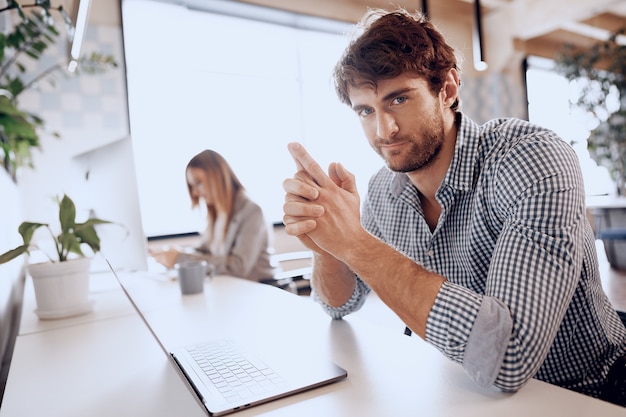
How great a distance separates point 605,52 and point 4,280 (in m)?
7.24

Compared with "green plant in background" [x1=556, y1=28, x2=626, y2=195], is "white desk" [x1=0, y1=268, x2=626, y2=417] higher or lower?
lower

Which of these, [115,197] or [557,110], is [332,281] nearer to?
[115,197]

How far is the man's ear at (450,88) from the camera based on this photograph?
1249 mm

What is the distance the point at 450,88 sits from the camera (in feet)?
4.20

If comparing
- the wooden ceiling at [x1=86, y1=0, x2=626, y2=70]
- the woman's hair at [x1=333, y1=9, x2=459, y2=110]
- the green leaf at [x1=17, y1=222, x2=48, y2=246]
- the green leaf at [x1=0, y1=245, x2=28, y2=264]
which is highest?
the wooden ceiling at [x1=86, y1=0, x2=626, y2=70]

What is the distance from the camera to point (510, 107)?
6309mm

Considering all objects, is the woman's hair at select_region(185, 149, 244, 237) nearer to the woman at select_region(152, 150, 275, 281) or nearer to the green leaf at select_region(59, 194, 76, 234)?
the woman at select_region(152, 150, 275, 281)

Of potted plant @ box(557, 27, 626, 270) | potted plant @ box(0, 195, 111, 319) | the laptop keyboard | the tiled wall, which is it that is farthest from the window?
the laptop keyboard

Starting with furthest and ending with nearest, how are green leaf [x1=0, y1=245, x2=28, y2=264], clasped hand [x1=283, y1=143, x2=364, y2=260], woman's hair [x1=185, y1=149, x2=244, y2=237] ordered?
1. woman's hair [x1=185, y1=149, x2=244, y2=237]
2. green leaf [x1=0, y1=245, x2=28, y2=264]
3. clasped hand [x1=283, y1=143, x2=364, y2=260]

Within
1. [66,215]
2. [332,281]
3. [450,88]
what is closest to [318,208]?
[332,281]

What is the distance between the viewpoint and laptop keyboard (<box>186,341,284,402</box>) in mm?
726

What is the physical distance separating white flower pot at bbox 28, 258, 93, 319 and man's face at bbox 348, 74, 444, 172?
0.91 meters

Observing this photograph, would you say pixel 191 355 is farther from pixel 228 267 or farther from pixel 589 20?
pixel 589 20

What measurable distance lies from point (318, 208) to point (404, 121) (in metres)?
0.42
